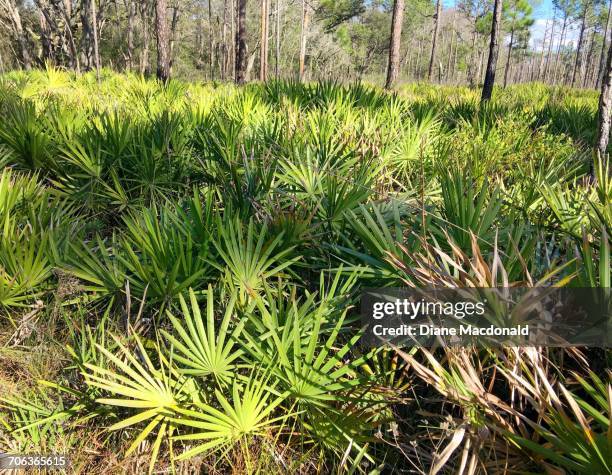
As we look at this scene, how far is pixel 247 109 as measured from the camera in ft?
18.3

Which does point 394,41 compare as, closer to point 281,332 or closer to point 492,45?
point 492,45

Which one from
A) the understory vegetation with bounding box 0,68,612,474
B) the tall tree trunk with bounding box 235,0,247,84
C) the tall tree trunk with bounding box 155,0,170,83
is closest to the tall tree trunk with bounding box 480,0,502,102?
the tall tree trunk with bounding box 235,0,247,84

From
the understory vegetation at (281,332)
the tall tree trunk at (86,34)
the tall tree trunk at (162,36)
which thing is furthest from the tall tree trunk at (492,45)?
the tall tree trunk at (86,34)

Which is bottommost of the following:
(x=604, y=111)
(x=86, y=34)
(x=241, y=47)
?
(x=604, y=111)

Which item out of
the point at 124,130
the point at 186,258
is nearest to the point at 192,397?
the point at 186,258

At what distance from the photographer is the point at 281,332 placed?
2.16m

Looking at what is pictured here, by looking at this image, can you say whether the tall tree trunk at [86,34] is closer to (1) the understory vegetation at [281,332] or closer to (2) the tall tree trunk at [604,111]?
(1) the understory vegetation at [281,332]

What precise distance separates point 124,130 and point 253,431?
3.48 metres

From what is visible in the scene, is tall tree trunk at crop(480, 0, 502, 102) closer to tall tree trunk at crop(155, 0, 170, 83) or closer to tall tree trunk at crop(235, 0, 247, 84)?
tall tree trunk at crop(235, 0, 247, 84)

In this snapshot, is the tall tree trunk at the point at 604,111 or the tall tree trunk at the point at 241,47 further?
the tall tree trunk at the point at 241,47

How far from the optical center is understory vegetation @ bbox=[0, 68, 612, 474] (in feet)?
Result: 5.81

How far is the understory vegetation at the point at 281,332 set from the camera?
177 centimetres

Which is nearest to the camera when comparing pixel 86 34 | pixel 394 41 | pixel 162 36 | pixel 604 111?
pixel 604 111

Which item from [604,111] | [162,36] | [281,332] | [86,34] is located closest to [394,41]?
[162,36]
